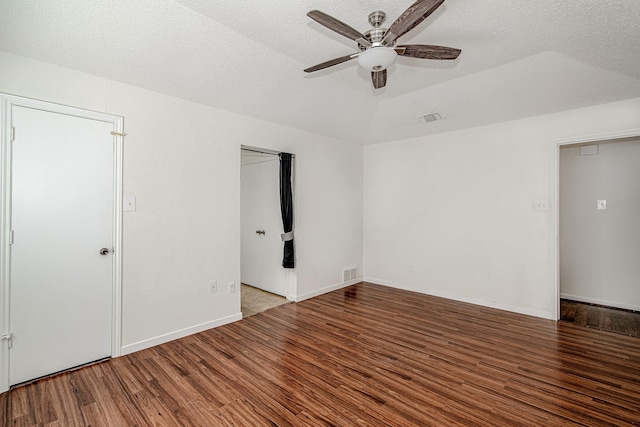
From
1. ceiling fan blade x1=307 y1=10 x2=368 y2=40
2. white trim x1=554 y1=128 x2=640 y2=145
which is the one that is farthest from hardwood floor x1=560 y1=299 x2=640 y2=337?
ceiling fan blade x1=307 y1=10 x2=368 y2=40

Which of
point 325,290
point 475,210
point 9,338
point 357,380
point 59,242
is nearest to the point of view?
point 9,338

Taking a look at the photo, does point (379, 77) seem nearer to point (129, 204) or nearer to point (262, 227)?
point (129, 204)

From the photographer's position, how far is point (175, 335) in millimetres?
3117

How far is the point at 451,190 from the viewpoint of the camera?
15.0 feet

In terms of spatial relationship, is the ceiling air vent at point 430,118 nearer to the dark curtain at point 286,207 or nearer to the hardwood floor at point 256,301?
the dark curtain at point 286,207

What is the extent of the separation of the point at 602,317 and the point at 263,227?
4.80 metres

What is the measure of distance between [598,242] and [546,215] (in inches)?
53.0

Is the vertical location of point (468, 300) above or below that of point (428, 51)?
below

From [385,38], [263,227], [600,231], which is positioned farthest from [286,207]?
[600,231]

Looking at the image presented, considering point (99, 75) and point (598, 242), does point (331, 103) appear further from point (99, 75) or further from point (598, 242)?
point (598, 242)

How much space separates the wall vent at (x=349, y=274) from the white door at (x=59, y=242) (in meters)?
3.42

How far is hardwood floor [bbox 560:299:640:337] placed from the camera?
3400mm

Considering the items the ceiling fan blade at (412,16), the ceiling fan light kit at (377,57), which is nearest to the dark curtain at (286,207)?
the ceiling fan light kit at (377,57)

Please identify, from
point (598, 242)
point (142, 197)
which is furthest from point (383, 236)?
point (142, 197)
